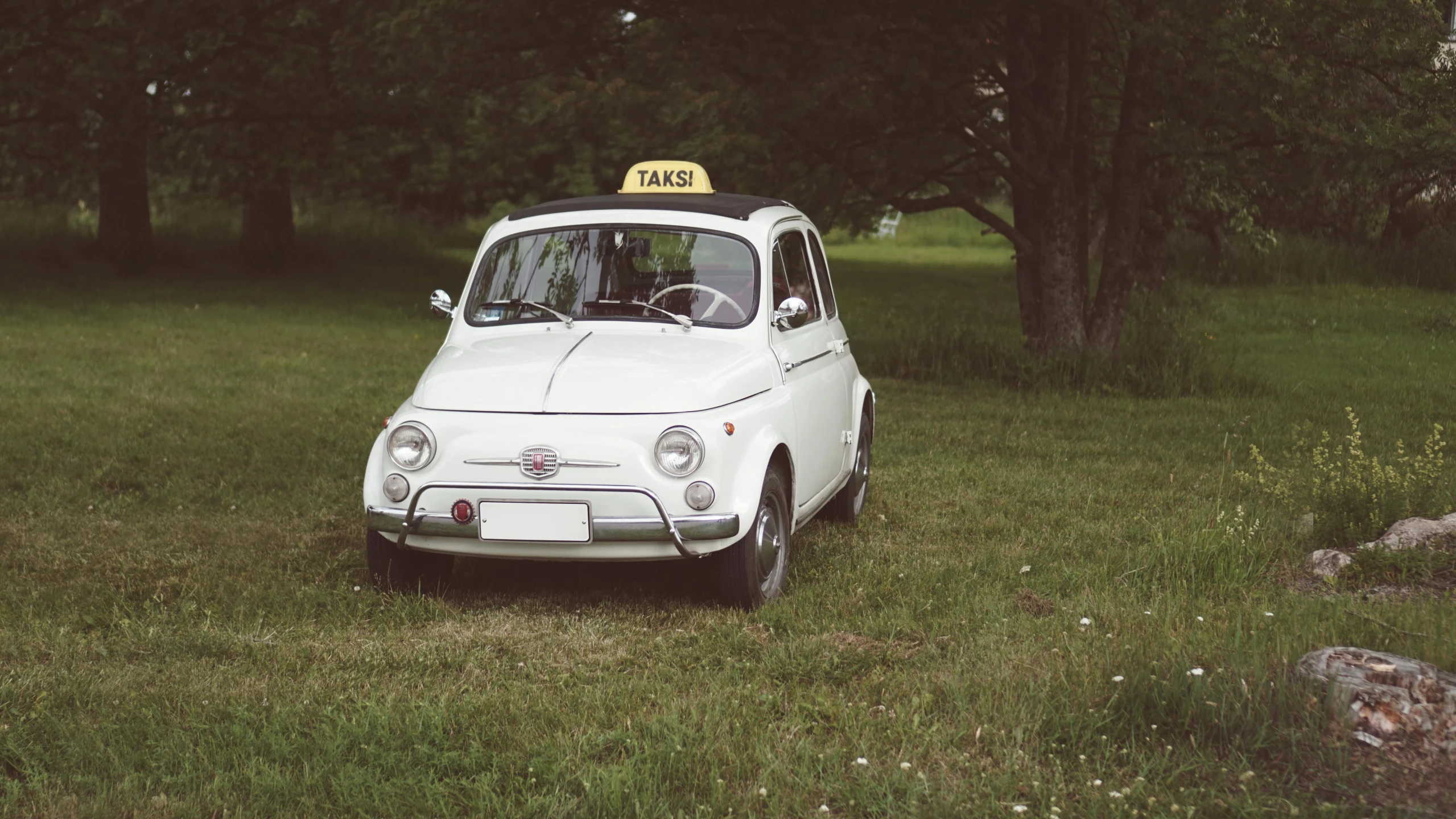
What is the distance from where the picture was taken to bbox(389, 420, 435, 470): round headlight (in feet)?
19.6

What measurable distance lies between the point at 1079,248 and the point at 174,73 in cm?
1336

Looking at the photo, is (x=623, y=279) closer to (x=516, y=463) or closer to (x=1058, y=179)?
(x=516, y=463)

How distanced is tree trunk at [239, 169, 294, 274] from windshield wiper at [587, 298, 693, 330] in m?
19.7

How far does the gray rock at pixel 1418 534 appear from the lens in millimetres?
6285

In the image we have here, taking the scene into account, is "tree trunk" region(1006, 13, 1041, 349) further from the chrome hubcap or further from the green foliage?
the chrome hubcap

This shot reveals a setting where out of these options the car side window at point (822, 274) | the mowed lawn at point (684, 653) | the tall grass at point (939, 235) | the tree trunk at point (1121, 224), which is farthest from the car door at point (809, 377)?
the tall grass at point (939, 235)

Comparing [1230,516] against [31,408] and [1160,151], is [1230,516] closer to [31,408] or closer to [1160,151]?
[1160,151]

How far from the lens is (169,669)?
528 centimetres

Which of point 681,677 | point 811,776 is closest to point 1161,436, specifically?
point 681,677

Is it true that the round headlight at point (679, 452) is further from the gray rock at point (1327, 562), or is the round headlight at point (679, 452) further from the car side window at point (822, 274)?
the gray rock at point (1327, 562)

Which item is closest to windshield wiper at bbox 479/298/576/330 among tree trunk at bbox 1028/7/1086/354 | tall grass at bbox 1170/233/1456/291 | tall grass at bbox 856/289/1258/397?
tall grass at bbox 856/289/1258/397

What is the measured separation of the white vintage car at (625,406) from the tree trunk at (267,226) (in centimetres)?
1932

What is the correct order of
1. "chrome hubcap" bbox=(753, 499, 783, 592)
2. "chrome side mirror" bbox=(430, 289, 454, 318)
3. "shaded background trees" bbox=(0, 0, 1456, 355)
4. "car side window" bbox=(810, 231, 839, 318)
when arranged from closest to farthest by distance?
"chrome hubcap" bbox=(753, 499, 783, 592) < "chrome side mirror" bbox=(430, 289, 454, 318) < "car side window" bbox=(810, 231, 839, 318) < "shaded background trees" bbox=(0, 0, 1456, 355)

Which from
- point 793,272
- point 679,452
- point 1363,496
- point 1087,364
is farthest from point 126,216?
point 1363,496
